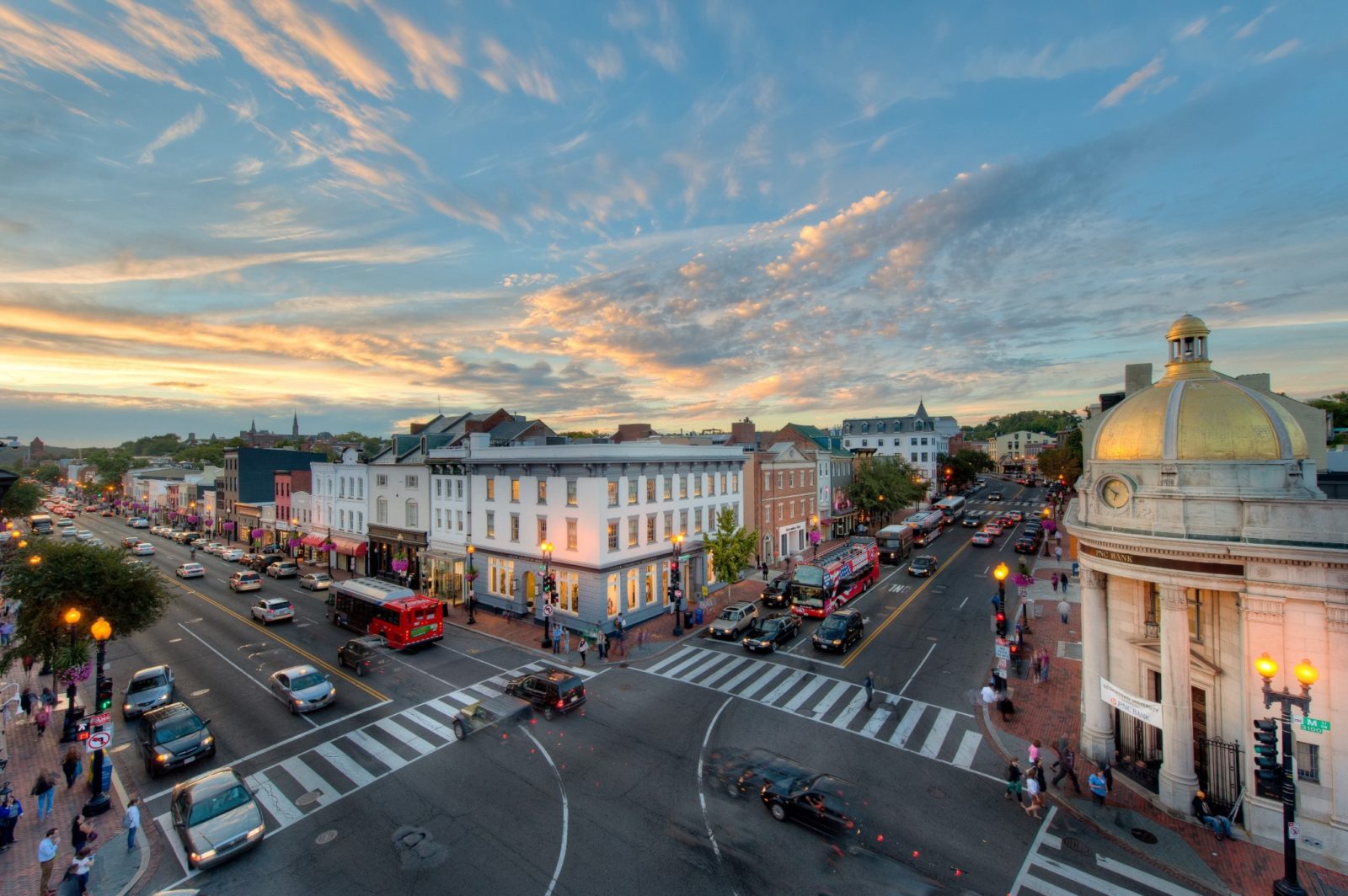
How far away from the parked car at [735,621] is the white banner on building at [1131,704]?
1583 centimetres

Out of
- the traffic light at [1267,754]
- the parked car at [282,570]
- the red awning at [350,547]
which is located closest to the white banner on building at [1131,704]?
the traffic light at [1267,754]

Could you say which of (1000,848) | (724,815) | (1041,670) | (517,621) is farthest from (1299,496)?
(517,621)

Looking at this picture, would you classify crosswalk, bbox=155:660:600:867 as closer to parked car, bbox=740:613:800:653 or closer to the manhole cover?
parked car, bbox=740:613:800:653

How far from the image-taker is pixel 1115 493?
55.2ft

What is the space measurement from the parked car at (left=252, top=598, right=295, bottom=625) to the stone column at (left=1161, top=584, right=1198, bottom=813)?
137ft

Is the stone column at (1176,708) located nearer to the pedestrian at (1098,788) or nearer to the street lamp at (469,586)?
the pedestrian at (1098,788)

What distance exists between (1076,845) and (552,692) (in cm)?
1635

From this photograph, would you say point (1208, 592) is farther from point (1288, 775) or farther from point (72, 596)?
point (72, 596)

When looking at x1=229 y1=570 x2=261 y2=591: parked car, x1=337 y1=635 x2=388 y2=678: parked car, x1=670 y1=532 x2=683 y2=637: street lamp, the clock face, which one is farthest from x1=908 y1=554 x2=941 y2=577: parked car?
x1=229 y1=570 x2=261 y2=591: parked car

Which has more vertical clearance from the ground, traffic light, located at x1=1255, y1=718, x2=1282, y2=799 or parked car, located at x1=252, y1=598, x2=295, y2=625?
traffic light, located at x1=1255, y1=718, x2=1282, y2=799

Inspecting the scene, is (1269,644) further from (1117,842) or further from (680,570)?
(680,570)

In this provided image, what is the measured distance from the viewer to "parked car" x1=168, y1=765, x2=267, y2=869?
13.1 meters

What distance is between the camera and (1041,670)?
2403 centimetres

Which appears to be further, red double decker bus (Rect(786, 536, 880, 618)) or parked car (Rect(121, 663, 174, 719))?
red double decker bus (Rect(786, 536, 880, 618))
